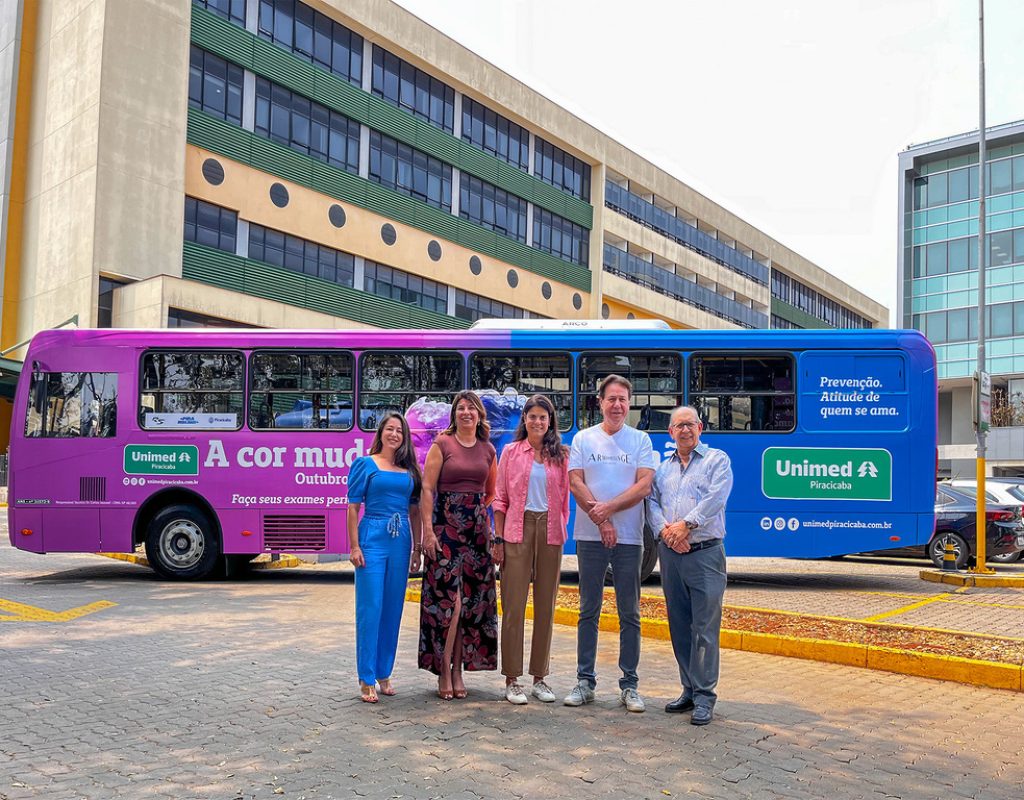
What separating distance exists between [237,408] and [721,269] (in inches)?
2115

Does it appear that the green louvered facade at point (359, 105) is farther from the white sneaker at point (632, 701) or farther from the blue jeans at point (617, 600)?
the white sneaker at point (632, 701)

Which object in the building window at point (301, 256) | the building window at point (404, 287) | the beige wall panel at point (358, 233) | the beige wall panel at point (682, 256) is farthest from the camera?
the beige wall panel at point (682, 256)

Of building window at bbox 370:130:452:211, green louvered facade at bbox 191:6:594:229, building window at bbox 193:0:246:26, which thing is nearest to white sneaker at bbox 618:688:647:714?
green louvered facade at bbox 191:6:594:229

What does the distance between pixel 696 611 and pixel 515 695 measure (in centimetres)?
124

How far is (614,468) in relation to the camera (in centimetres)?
620

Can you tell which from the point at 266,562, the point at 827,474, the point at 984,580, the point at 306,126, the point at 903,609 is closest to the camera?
the point at 903,609

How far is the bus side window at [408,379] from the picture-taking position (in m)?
13.0

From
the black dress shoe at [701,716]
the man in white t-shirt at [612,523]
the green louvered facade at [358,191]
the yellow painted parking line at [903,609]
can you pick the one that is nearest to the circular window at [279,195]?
the green louvered facade at [358,191]

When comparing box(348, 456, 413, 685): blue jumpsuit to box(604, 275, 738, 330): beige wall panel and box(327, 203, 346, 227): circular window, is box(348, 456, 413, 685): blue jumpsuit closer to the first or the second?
box(327, 203, 346, 227): circular window

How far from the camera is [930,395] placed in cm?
1259

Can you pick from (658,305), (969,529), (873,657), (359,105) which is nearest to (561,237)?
(658,305)

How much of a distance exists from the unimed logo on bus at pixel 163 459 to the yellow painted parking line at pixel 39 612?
2.54 meters

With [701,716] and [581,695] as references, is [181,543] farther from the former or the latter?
[701,716]

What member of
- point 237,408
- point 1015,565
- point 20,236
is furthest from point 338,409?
point 20,236
